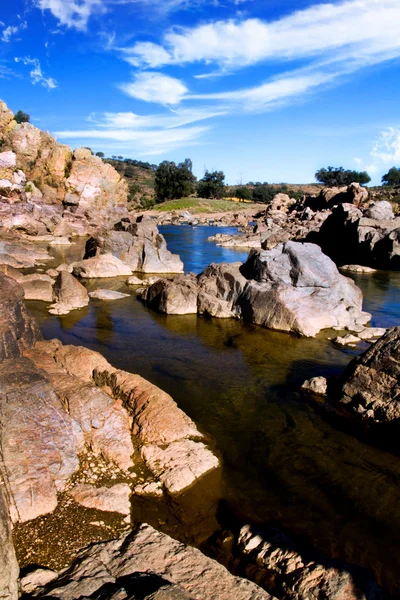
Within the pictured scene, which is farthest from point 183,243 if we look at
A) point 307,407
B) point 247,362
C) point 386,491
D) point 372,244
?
point 386,491

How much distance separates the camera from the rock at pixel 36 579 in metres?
4.54

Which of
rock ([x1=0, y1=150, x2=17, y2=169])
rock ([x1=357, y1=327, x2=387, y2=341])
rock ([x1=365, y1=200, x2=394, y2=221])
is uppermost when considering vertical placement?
rock ([x1=0, y1=150, x2=17, y2=169])

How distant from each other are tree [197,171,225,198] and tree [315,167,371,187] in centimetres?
3180

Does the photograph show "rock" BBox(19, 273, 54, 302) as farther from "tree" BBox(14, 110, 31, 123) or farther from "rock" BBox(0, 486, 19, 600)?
"tree" BBox(14, 110, 31, 123)

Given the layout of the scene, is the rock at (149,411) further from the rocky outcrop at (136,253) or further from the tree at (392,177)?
the tree at (392,177)

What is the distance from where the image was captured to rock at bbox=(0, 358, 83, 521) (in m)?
5.86

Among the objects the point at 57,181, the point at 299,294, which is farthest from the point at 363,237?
the point at 57,181

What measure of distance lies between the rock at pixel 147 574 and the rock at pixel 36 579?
0.34 feet

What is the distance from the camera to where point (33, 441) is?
6504 millimetres

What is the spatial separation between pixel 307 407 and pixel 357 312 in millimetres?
8641

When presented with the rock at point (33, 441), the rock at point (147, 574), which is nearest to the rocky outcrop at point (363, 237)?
the rock at point (33, 441)

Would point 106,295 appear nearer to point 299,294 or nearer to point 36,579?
point 299,294

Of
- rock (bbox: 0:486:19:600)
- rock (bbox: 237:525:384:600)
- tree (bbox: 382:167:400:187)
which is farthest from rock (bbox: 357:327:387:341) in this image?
tree (bbox: 382:167:400:187)

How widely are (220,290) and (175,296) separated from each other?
2.10m
